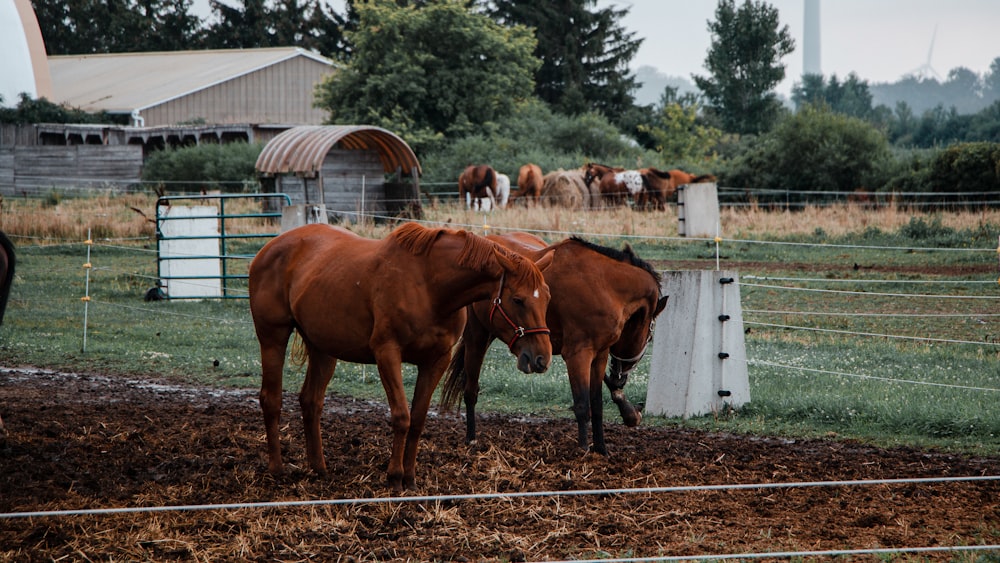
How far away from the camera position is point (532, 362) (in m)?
5.59

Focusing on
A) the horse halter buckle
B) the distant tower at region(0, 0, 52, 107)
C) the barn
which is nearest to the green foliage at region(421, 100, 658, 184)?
the barn

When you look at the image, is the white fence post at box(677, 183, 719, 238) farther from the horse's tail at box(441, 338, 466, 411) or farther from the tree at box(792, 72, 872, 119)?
the tree at box(792, 72, 872, 119)

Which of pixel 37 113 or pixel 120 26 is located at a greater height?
pixel 120 26

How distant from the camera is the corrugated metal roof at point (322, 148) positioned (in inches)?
851

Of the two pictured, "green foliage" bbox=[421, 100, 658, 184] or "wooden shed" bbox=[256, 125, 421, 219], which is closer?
"wooden shed" bbox=[256, 125, 421, 219]

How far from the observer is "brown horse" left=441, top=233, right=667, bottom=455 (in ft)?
23.6

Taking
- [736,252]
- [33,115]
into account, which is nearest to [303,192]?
[736,252]

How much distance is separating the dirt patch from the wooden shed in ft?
46.0

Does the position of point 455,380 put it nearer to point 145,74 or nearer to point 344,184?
point 344,184

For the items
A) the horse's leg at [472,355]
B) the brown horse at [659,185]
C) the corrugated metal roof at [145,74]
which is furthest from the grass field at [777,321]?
the corrugated metal roof at [145,74]

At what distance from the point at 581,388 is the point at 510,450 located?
698 millimetres

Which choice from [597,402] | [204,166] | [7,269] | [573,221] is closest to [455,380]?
[597,402]

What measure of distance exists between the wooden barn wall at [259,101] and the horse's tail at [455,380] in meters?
36.0

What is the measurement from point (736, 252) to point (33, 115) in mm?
31797
